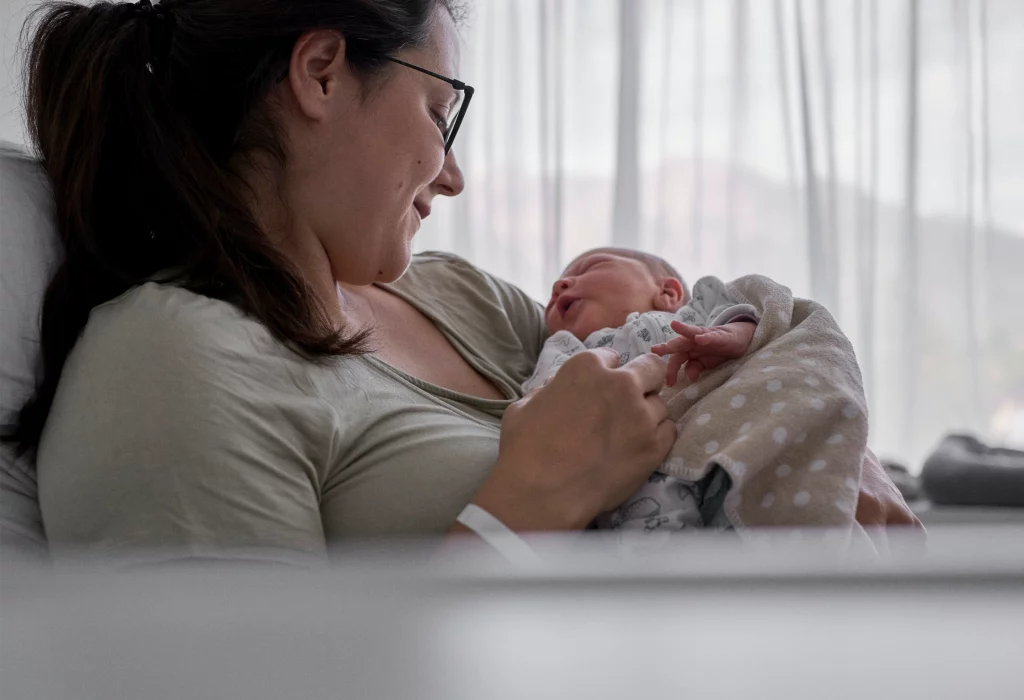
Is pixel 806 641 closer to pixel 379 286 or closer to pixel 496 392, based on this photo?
pixel 496 392

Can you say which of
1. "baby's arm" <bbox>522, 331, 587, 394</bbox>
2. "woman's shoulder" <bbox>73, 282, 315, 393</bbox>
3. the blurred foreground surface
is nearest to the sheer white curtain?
"baby's arm" <bbox>522, 331, 587, 394</bbox>

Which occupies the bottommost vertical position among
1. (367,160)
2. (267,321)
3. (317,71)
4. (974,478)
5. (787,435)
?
(974,478)

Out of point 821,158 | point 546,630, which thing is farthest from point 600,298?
point 821,158

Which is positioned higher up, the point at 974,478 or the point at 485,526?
the point at 485,526

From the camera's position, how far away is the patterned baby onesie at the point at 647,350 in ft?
3.17

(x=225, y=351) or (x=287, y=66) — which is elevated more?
(x=287, y=66)

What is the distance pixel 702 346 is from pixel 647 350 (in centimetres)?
21

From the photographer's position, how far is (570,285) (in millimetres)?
1537

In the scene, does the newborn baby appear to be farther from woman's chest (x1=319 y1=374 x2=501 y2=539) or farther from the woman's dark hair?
the woman's dark hair

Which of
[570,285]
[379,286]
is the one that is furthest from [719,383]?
[379,286]

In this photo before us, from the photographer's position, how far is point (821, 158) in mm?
3654

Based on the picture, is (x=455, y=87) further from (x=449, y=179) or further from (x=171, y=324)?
(x=171, y=324)

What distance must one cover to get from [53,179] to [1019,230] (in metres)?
3.61

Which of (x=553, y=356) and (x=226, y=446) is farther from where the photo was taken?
(x=553, y=356)
